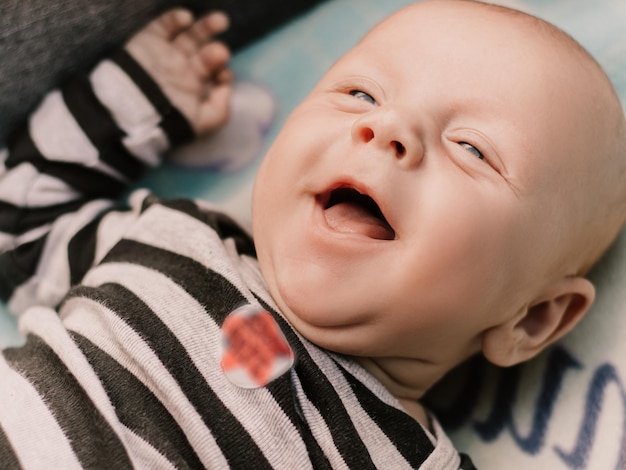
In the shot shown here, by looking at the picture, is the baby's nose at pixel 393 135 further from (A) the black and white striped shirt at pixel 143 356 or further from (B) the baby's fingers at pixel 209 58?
(B) the baby's fingers at pixel 209 58

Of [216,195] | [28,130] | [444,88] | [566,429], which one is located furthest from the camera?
[216,195]

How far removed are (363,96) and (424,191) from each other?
0.16 metres

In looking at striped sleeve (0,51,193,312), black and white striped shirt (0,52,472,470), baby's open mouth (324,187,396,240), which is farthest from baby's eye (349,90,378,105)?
striped sleeve (0,51,193,312)

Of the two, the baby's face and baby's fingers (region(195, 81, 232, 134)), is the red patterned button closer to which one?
the baby's face

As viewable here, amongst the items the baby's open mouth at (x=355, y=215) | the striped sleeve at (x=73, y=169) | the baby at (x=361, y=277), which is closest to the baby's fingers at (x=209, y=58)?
the striped sleeve at (x=73, y=169)

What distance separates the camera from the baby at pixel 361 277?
0.75m

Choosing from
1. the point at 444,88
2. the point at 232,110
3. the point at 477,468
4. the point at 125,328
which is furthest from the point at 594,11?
the point at 125,328

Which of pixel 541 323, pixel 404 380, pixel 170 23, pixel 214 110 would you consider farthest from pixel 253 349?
pixel 170 23

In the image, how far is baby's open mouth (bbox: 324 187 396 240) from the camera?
0.78m

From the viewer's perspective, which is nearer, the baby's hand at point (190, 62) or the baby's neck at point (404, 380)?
the baby's neck at point (404, 380)

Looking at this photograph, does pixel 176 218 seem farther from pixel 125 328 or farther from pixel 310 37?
pixel 310 37

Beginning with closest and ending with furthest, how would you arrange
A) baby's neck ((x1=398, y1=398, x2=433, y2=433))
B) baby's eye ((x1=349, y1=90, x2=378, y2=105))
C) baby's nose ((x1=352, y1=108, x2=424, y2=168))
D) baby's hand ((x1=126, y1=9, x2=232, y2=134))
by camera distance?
1. baby's nose ((x1=352, y1=108, x2=424, y2=168))
2. baby's eye ((x1=349, y1=90, x2=378, y2=105))
3. baby's neck ((x1=398, y1=398, x2=433, y2=433))
4. baby's hand ((x1=126, y1=9, x2=232, y2=134))

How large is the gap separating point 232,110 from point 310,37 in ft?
0.63

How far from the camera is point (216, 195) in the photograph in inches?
46.7
